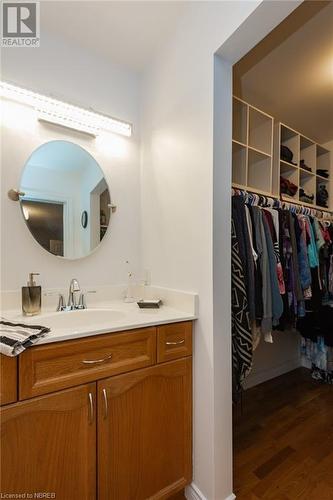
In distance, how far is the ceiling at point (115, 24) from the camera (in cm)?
130

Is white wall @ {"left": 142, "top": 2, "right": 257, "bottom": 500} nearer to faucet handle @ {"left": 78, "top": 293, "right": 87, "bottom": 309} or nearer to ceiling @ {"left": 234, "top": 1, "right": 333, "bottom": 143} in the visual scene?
faucet handle @ {"left": 78, "top": 293, "right": 87, "bottom": 309}

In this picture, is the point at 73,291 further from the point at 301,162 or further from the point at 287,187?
the point at 301,162

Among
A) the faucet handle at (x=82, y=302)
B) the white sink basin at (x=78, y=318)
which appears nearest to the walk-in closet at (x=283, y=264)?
the white sink basin at (x=78, y=318)

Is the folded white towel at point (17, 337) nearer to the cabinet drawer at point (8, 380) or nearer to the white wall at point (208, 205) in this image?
the cabinet drawer at point (8, 380)

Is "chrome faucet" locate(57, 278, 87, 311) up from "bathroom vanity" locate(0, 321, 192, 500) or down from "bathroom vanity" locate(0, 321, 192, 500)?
up

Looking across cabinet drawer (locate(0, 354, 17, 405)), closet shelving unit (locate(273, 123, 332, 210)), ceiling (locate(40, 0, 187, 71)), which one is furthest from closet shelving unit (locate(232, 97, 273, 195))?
cabinet drawer (locate(0, 354, 17, 405))

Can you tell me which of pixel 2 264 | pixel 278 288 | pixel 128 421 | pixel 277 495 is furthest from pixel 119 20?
pixel 277 495

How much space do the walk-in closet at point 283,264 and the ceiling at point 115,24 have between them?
2.00 feet

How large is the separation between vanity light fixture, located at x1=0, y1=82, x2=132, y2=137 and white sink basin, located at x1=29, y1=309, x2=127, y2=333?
112 centimetres

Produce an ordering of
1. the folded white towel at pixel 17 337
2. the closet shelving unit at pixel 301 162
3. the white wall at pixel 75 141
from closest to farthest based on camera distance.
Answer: the folded white towel at pixel 17 337 → the white wall at pixel 75 141 → the closet shelving unit at pixel 301 162

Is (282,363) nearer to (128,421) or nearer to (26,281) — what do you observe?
(128,421)

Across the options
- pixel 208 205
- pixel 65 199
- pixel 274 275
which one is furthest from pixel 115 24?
pixel 274 275

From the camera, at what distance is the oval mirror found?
4.56 ft

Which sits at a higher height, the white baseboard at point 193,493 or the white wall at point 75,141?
the white wall at point 75,141
